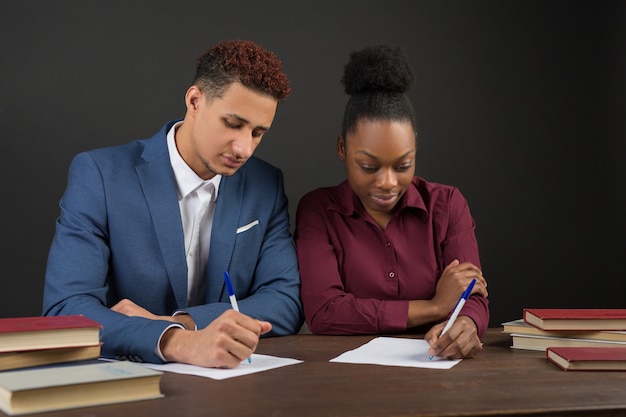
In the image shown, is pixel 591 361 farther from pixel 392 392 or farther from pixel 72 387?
pixel 72 387

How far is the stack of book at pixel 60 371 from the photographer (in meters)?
1.46

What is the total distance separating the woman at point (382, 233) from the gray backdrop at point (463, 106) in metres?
1.32

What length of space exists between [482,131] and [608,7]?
86 centimetres

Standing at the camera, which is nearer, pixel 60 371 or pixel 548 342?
pixel 60 371

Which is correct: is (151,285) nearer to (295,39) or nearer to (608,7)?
(295,39)

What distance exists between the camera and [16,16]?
365 cm

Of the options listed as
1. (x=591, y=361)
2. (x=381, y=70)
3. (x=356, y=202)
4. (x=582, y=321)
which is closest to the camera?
(x=591, y=361)

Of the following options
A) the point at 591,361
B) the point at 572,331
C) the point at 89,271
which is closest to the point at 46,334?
the point at 89,271

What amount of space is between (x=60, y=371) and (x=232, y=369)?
40 cm

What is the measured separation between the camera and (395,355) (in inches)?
80.6

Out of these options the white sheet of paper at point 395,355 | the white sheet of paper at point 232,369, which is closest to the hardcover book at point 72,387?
the white sheet of paper at point 232,369

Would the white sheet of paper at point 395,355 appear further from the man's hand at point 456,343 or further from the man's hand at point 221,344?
the man's hand at point 221,344

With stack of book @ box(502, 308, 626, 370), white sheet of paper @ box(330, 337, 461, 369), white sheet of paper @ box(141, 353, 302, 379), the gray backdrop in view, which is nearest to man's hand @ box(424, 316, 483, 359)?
white sheet of paper @ box(330, 337, 461, 369)

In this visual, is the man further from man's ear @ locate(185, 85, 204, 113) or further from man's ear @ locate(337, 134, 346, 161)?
man's ear @ locate(337, 134, 346, 161)
